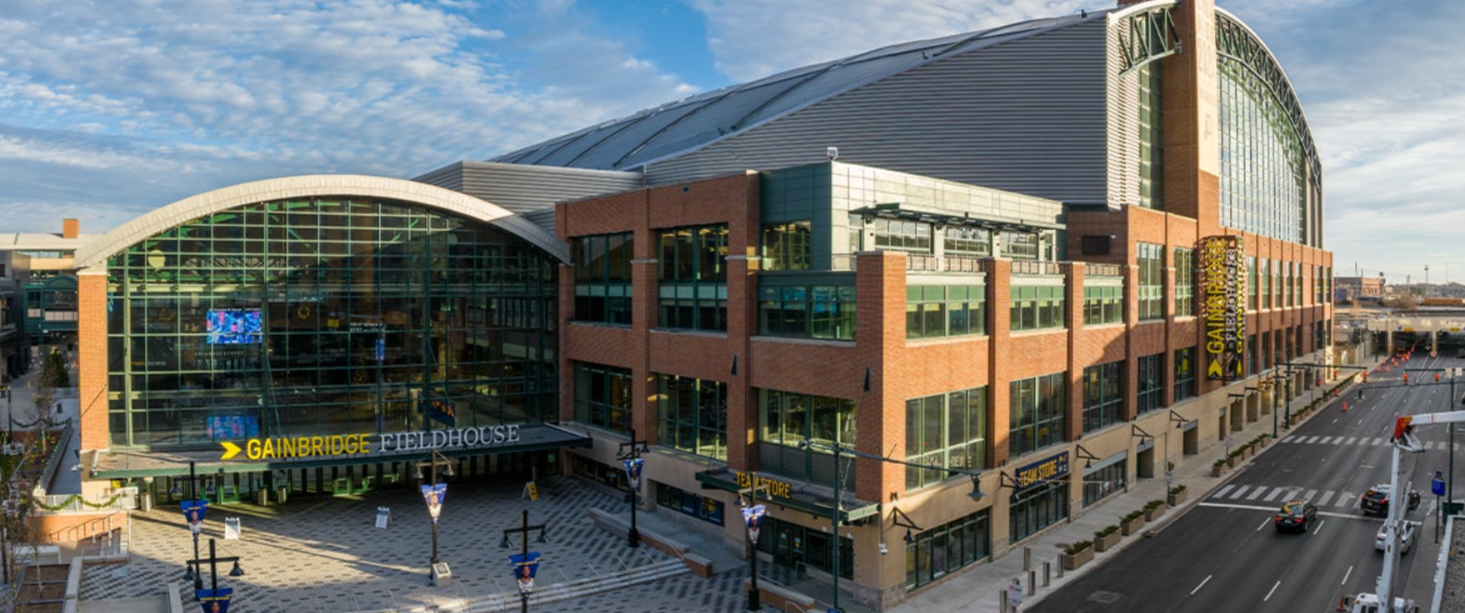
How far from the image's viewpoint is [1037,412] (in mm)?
41688

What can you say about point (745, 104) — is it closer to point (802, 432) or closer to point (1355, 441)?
point (802, 432)

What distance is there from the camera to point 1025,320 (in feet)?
134

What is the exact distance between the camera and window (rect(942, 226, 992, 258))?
4275 cm

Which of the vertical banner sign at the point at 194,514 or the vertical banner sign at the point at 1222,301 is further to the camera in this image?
the vertical banner sign at the point at 1222,301

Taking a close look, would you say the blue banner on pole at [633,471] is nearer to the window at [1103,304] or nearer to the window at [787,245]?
the window at [787,245]

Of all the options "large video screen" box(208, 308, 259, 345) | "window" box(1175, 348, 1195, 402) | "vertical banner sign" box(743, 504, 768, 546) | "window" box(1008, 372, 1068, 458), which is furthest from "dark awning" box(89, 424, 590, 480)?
"window" box(1175, 348, 1195, 402)

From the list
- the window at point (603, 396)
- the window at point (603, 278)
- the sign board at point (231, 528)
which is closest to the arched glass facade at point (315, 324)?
the window at point (603, 396)

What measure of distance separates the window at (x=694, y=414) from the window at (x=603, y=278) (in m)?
5.22

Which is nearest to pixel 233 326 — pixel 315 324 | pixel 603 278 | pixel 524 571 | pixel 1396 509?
pixel 315 324

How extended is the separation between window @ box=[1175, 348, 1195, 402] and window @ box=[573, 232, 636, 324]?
125 ft

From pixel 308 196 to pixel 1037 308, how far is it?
121 ft

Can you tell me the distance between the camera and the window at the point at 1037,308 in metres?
40.0

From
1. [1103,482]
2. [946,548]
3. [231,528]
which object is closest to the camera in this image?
[231,528]

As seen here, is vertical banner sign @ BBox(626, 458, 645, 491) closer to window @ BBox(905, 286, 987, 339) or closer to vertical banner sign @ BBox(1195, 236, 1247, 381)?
window @ BBox(905, 286, 987, 339)
